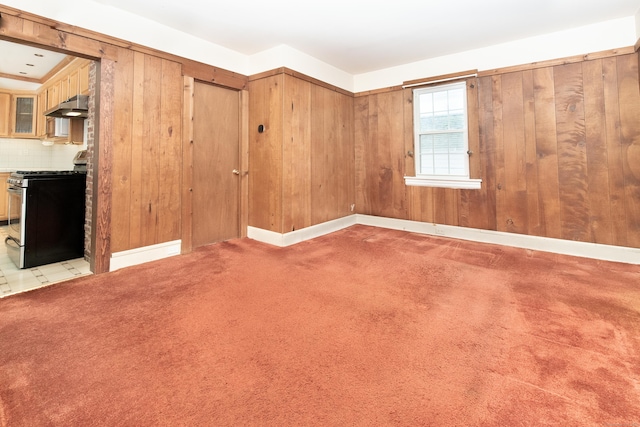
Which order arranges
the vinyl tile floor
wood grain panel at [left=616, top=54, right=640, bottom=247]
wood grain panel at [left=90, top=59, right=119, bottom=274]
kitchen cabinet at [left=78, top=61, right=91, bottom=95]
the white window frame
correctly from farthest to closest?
the white window frame, kitchen cabinet at [left=78, top=61, right=91, bottom=95], wood grain panel at [left=616, top=54, right=640, bottom=247], wood grain panel at [left=90, top=59, right=119, bottom=274], the vinyl tile floor

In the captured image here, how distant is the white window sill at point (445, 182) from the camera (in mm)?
4285

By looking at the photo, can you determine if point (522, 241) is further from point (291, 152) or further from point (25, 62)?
point (25, 62)

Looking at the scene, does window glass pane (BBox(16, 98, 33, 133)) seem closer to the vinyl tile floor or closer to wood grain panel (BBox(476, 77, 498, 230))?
the vinyl tile floor

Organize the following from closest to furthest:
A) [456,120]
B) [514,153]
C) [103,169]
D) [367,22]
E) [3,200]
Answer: [103,169]
[367,22]
[514,153]
[456,120]
[3,200]

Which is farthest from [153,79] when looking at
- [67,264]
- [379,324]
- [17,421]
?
[379,324]

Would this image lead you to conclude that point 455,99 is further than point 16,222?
Yes

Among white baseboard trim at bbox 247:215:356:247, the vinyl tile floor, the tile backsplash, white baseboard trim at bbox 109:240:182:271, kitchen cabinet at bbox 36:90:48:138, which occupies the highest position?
kitchen cabinet at bbox 36:90:48:138

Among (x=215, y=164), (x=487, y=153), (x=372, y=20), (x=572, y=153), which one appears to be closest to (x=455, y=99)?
(x=487, y=153)

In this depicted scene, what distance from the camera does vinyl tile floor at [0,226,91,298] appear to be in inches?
106

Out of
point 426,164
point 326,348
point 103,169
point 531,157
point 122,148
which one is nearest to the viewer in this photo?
point 326,348

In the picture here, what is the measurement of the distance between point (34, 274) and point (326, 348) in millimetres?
3245

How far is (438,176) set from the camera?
457 cm

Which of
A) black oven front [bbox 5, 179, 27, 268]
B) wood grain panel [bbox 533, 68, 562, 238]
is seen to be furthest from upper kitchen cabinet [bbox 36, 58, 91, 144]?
wood grain panel [bbox 533, 68, 562, 238]

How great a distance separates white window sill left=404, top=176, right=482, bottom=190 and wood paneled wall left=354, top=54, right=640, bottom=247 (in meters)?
0.08
